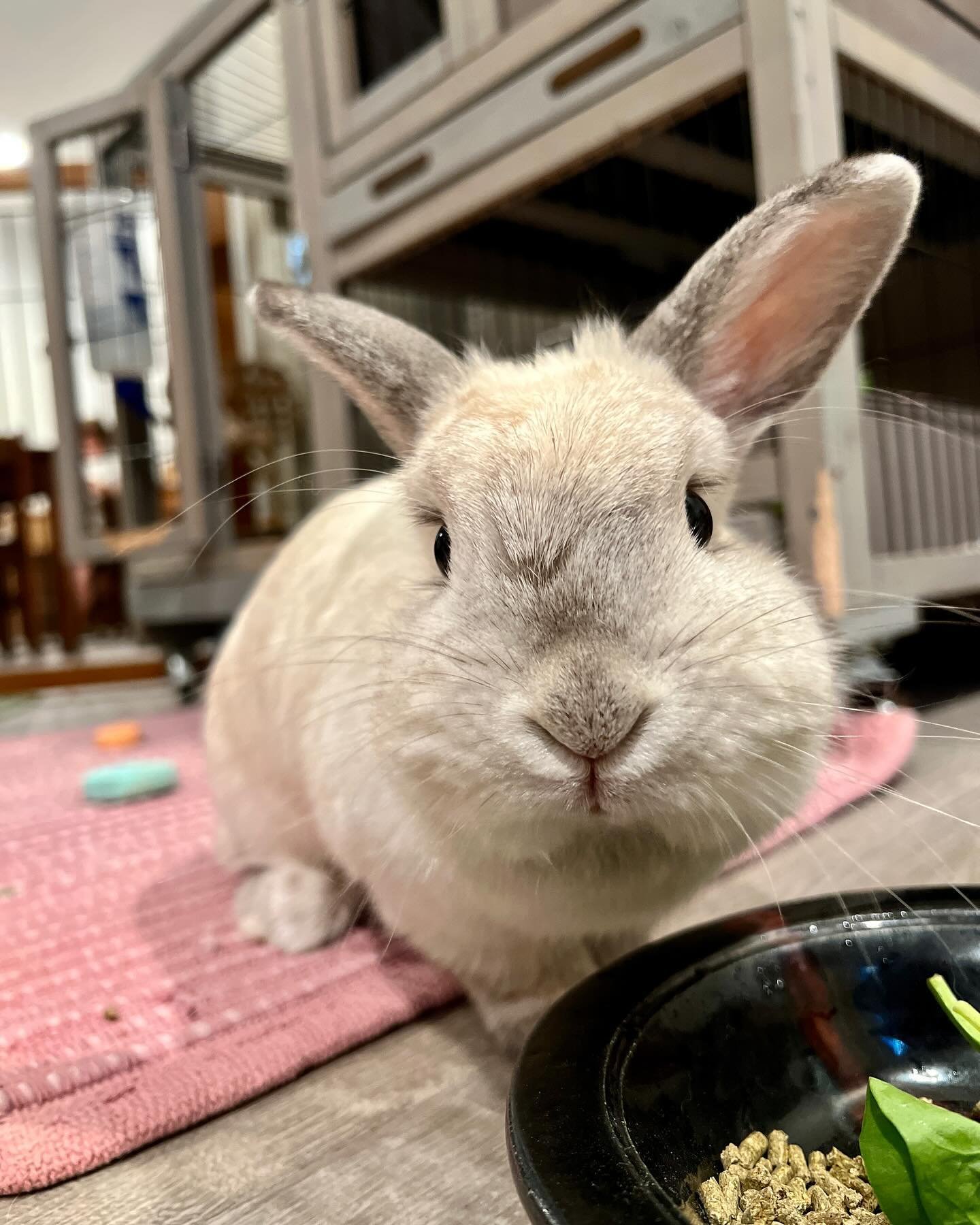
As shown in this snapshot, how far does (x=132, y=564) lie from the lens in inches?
119

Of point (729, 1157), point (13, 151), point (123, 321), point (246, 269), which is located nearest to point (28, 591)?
point (123, 321)

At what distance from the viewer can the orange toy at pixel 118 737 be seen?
2.40 m

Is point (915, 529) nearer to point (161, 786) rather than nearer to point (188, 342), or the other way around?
point (161, 786)

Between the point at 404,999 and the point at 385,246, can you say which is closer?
the point at 404,999

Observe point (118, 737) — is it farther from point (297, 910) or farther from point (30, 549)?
point (30, 549)

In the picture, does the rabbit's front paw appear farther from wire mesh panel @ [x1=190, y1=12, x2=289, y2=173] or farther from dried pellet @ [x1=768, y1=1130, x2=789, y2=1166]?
wire mesh panel @ [x1=190, y1=12, x2=289, y2=173]

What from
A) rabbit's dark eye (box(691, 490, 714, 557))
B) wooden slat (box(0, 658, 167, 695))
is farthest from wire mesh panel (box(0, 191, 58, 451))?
rabbit's dark eye (box(691, 490, 714, 557))

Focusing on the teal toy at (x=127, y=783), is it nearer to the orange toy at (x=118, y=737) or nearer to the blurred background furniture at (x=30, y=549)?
the orange toy at (x=118, y=737)

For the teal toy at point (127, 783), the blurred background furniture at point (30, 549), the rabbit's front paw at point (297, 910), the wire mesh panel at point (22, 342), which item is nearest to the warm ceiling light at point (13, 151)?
the wire mesh panel at point (22, 342)

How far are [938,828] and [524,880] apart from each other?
0.67 m

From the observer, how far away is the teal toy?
1.74 meters

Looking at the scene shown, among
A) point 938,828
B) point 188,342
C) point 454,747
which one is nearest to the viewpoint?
point 454,747

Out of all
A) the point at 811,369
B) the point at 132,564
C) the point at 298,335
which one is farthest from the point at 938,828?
the point at 132,564

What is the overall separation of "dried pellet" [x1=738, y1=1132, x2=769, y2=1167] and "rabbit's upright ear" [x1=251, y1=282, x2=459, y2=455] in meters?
0.56
